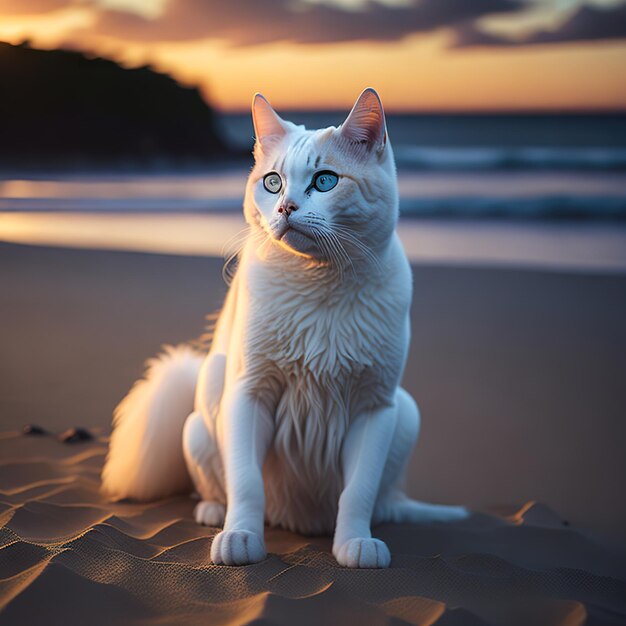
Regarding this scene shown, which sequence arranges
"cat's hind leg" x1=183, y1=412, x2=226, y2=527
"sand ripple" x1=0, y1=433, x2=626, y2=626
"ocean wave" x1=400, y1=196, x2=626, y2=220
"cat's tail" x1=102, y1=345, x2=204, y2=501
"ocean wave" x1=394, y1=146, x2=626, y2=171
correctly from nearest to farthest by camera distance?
"sand ripple" x1=0, y1=433, x2=626, y2=626 → "cat's hind leg" x1=183, y1=412, x2=226, y2=527 → "cat's tail" x1=102, y1=345, x2=204, y2=501 → "ocean wave" x1=400, y1=196, x2=626, y2=220 → "ocean wave" x1=394, y1=146, x2=626, y2=171

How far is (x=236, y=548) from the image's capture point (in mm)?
1711

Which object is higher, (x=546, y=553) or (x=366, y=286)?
(x=366, y=286)

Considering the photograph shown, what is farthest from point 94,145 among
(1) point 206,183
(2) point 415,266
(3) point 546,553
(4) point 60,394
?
(3) point 546,553

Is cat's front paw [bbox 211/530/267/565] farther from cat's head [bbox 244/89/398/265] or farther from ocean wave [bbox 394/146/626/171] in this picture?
ocean wave [bbox 394/146/626/171]

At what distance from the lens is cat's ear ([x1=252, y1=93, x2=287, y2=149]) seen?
186 centimetres

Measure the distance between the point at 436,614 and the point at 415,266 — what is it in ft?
12.5

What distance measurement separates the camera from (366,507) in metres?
1.86

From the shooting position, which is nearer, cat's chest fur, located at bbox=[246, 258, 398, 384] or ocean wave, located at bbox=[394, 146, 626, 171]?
cat's chest fur, located at bbox=[246, 258, 398, 384]

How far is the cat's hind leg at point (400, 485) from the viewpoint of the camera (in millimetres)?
2105

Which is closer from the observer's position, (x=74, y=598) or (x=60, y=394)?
(x=74, y=598)

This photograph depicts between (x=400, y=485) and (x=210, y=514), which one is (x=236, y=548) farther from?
(x=400, y=485)

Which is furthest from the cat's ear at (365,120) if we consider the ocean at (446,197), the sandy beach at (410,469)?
the ocean at (446,197)

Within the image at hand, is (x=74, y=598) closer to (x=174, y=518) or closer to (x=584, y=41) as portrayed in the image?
(x=174, y=518)

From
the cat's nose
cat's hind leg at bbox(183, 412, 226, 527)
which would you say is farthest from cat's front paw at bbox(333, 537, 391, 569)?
the cat's nose
